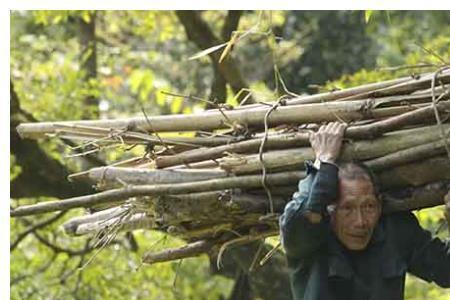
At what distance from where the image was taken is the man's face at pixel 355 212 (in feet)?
11.1

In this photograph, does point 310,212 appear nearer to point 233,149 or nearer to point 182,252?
point 233,149

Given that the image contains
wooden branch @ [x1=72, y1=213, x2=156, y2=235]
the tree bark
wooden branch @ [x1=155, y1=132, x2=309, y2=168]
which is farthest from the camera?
the tree bark

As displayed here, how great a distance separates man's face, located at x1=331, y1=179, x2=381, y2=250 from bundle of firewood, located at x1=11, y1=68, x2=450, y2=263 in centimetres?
10

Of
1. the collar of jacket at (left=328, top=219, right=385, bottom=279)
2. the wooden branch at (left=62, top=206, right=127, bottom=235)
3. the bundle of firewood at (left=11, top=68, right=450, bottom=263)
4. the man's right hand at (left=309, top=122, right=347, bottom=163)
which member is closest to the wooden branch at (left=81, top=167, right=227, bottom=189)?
the bundle of firewood at (left=11, top=68, right=450, bottom=263)

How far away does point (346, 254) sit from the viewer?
11.3 ft

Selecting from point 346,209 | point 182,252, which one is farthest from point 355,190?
point 182,252

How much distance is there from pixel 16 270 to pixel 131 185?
3630 mm

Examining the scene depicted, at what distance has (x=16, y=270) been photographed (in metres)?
7.09

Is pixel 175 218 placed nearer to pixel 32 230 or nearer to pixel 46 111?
pixel 32 230

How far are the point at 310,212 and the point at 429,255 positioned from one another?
47 cm

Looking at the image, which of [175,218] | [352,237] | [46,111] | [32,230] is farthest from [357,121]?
[46,111]

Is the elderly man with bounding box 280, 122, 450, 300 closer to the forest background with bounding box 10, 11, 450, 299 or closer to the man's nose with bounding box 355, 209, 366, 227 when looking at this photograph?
the man's nose with bounding box 355, 209, 366, 227

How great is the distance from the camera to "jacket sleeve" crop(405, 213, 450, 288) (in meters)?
3.51

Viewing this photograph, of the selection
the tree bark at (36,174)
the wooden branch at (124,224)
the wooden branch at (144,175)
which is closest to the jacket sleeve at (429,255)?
the wooden branch at (144,175)
